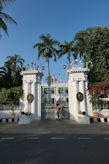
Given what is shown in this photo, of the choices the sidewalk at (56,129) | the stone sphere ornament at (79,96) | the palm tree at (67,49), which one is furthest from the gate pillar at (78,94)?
the palm tree at (67,49)

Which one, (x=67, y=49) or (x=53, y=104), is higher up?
(x=67, y=49)

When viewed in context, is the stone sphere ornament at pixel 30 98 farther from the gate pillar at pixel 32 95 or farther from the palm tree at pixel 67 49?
the palm tree at pixel 67 49

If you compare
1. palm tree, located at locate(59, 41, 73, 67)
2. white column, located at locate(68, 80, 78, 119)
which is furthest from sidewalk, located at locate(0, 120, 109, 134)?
palm tree, located at locate(59, 41, 73, 67)

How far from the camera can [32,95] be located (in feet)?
48.9

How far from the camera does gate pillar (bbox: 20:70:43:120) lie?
14.7 metres

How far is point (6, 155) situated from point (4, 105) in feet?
40.3

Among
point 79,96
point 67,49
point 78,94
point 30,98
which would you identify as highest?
point 67,49

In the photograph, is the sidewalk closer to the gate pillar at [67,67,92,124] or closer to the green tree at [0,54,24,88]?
the gate pillar at [67,67,92,124]

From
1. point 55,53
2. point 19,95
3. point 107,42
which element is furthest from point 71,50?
point 19,95

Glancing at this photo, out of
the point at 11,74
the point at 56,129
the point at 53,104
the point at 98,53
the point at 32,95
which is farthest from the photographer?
the point at 11,74

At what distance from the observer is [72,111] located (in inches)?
581

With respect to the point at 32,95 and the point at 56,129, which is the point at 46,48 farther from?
the point at 56,129

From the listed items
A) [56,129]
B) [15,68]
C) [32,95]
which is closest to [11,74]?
[15,68]

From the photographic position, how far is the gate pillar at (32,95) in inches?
579
